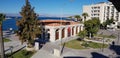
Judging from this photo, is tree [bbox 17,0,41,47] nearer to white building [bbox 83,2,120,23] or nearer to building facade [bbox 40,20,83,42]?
building facade [bbox 40,20,83,42]

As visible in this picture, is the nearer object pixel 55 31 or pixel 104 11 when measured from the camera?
pixel 55 31

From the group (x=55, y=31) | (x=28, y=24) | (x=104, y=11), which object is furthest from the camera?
(x=104, y=11)

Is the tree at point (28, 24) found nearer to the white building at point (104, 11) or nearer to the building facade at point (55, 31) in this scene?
the building facade at point (55, 31)

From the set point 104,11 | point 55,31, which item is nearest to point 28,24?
point 55,31

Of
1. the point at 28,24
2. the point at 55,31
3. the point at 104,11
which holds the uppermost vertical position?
the point at 104,11

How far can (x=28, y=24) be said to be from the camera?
38594mm

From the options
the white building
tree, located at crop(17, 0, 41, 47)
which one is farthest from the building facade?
the white building

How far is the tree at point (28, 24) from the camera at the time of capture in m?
38.1

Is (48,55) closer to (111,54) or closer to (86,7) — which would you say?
(111,54)

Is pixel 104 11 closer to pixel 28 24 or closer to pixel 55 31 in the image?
pixel 55 31

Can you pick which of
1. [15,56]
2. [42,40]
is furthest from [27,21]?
[42,40]

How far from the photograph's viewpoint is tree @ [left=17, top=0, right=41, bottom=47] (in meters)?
38.1

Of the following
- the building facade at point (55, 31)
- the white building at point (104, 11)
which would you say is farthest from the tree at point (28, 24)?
the white building at point (104, 11)

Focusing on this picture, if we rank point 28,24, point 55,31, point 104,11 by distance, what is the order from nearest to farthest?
point 28,24
point 55,31
point 104,11
